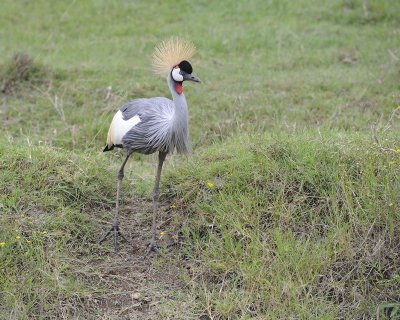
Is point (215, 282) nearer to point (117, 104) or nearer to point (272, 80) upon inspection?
point (117, 104)

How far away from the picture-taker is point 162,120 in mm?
4762

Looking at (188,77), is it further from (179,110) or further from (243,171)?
(243,171)

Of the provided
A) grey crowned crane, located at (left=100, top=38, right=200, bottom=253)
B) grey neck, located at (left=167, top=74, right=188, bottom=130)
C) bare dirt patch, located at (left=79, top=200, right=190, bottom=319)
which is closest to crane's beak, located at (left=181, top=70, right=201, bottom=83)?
grey crowned crane, located at (left=100, top=38, right=200, bottom=253)

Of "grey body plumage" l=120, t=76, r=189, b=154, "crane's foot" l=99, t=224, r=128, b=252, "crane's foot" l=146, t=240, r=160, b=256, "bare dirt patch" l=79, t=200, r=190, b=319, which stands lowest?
"bare dirt patch" l=79, t=200, r=190, b=319

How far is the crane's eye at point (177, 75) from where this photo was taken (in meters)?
4.68

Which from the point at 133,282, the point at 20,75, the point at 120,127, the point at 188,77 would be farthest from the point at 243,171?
the point at 20,75

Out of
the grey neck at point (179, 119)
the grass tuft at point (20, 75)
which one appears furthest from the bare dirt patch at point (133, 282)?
the grass tuft at point (20, 75)

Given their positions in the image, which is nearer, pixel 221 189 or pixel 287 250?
pixel 287 250

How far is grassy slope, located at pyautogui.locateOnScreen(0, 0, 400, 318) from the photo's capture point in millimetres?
4355

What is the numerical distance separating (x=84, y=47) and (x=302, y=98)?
9.86 feet

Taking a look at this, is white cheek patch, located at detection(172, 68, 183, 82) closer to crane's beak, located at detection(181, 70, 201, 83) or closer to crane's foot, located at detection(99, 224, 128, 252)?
crane's beak, located at detection(181, 70, 201, 83)

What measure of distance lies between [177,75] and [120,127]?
0.61 metres

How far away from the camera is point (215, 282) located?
4.51m

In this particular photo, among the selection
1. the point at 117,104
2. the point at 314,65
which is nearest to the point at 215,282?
the point at 117,104
